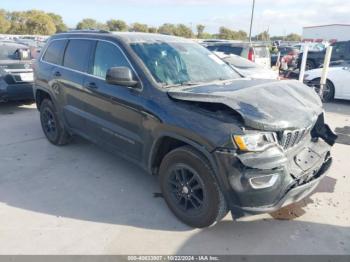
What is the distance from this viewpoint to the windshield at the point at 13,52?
7816mm

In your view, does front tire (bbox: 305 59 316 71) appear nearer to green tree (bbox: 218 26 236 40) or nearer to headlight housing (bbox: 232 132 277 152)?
headlight housing (bbox: 232 132 277 152)

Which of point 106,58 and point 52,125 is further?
point 52,125

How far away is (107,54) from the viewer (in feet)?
13.3

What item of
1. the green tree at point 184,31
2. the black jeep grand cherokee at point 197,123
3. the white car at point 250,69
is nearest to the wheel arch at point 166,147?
the black jeep grand cherokee at point 197,123

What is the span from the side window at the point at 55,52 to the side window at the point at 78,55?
0.20 metres

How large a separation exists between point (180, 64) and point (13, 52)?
19.4 feet

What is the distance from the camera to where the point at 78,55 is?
4621mm

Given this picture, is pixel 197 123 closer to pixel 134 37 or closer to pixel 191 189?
pixel 191 189

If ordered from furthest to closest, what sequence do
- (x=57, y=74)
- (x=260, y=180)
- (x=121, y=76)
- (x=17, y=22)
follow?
(x=17, y=22) < (x=57, y=74) < (x=121, y=76) < (x=260, y=180)

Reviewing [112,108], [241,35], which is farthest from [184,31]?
[112,108]

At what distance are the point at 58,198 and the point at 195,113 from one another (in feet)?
6.61

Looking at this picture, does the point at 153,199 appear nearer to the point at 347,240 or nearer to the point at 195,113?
the point at 195,113

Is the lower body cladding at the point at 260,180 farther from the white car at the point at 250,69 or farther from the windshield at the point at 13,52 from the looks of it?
the windshield at the point at 13,52

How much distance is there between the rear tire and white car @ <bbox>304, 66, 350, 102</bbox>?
7437 mm
